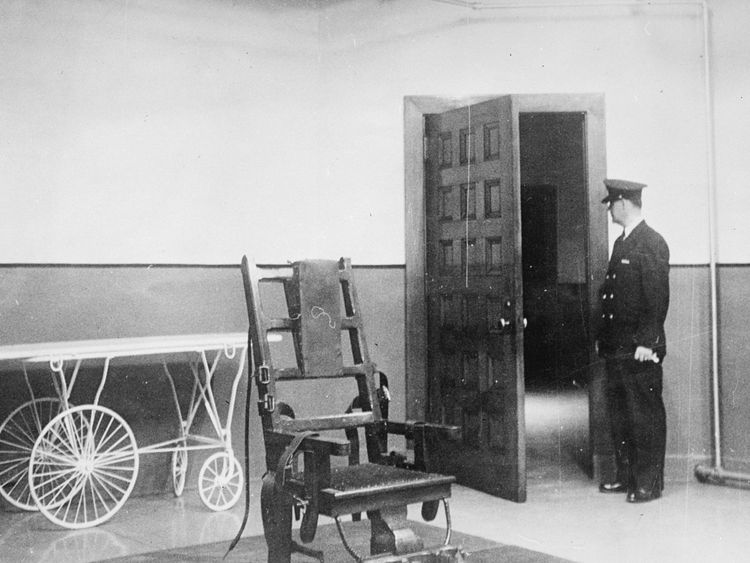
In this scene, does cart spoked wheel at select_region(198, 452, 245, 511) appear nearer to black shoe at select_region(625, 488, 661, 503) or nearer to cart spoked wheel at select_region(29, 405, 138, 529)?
cart spoked wheel at select_region(29, 405, 138, 529)

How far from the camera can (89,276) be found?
5586mm

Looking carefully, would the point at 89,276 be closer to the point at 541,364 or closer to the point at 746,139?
the point at 746,139

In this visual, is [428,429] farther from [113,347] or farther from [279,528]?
[113,347]

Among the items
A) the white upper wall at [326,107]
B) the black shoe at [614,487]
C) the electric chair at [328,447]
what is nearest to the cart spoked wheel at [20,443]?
the white upper wall at [326,107]

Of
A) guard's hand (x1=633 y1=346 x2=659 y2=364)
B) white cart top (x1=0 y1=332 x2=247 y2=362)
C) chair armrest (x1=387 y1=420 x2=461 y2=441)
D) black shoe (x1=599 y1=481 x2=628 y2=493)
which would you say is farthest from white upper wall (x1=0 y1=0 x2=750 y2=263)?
chair armrest (x1=387 y1=420 x2=461 y2=441)

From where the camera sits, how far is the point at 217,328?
593 cm

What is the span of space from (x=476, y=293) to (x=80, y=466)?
250 centimetres

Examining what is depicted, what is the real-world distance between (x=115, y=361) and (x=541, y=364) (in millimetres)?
6011

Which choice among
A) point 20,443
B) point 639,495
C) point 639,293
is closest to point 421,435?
point 639,495

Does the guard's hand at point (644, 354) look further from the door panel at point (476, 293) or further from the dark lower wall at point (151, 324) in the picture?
the dark lower wall at point (151, 324)

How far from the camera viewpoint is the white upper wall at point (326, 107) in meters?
5.68

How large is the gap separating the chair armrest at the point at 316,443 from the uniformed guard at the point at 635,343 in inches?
107

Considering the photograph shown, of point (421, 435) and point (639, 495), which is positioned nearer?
point (421, 435)

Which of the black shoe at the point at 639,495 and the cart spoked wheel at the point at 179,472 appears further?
the cart spoked wheel at the point at 179,472
